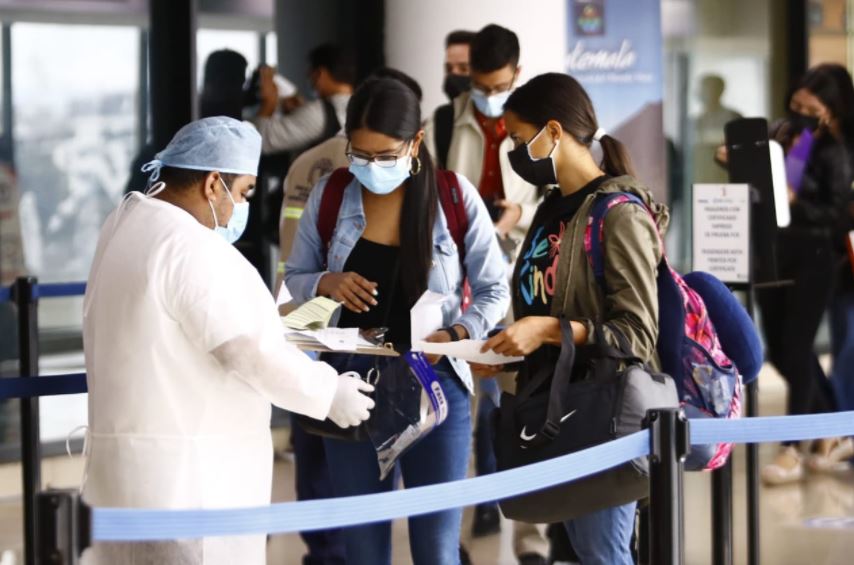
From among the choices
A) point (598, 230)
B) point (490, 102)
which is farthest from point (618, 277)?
point (490, 102)

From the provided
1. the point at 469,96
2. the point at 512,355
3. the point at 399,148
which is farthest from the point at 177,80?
the point at 512,355

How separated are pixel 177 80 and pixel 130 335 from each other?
5.12 metres

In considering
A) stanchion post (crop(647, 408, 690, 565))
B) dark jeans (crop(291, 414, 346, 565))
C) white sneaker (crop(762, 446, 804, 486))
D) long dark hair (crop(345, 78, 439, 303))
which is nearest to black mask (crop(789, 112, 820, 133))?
white sneaker (crop(762, 446, 804, 486))

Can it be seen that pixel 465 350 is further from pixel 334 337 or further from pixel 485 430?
pixel 485 430

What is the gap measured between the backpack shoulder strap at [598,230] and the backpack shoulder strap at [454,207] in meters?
0.63

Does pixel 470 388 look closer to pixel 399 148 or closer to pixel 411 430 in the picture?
pixel 411 430

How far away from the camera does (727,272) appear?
5.32 m

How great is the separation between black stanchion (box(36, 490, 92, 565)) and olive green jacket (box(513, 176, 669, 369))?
135 centimetres

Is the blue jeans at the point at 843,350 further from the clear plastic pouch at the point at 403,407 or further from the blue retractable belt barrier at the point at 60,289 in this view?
the clear plastic pouch at the point at 403,407

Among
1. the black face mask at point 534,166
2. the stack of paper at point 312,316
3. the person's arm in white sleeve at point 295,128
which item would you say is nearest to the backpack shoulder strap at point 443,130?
the person's arm in white sleeve at point 295,128

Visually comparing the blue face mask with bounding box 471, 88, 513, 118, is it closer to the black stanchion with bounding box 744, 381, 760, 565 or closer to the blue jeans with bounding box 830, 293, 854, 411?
the black stanchion with bounding box 744, 381, 760, 565

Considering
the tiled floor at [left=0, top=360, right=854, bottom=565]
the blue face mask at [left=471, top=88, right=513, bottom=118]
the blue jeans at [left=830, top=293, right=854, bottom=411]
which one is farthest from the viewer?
the blue jeans at [left=830, top=293, right=854, bottom=411]

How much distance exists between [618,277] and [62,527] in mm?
1489

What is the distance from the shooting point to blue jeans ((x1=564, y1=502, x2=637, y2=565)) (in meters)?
3.61
